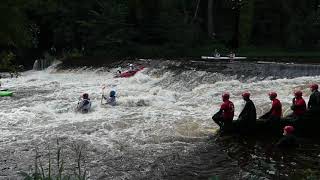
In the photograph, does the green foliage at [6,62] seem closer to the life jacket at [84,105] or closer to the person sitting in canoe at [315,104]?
the person sitting in canoe at [315,104]

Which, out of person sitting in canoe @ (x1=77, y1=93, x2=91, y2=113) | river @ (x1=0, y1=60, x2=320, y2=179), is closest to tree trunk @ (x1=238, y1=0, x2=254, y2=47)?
river @ (x1=0, y1=60, x2=320, y2=179)

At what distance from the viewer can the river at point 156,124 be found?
33.5ft

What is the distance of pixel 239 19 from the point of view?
36.9m

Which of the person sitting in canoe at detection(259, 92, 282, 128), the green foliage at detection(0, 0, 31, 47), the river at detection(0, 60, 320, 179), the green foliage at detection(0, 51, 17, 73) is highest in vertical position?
the green foliage at detection(0, 0, 31, 47)

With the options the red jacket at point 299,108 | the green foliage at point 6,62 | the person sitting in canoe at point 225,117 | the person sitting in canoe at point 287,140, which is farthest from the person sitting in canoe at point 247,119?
the green foliage at point 6,62

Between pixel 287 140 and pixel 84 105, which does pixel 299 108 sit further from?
pixel 84 105

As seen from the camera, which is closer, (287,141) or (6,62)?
(6,62)

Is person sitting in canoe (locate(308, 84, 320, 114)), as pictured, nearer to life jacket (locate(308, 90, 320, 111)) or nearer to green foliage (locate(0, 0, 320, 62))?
life jacket (locate(308, 90, 320, 111))

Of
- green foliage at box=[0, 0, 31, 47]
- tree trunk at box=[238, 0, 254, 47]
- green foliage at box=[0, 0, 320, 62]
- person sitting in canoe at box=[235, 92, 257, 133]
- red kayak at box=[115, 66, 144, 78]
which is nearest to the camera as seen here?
green foliage at box=[0, 0, 31, 47]

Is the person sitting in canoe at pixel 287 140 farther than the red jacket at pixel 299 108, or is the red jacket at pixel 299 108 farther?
the red jacket at pixel 299 108

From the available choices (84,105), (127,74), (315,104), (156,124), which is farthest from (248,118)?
(127,74)

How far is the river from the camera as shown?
10.2 meters

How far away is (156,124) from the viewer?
1406cm

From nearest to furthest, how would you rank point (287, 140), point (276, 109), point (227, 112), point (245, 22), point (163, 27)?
point (287, 140) < point (276, 109) < point (227, 112) < point (163, 27) < point (245, 22)
